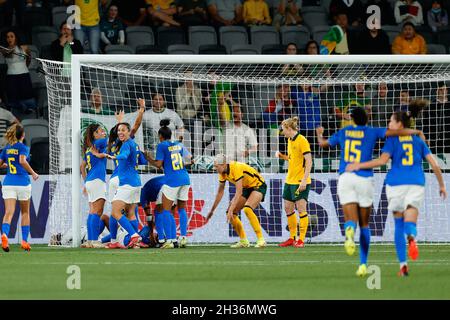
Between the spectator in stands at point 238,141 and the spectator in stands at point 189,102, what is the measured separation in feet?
2.27

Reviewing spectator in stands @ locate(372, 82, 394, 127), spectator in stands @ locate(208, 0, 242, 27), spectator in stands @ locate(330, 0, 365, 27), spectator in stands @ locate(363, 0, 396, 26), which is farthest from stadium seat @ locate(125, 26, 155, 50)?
spectator in stands @ locate(372, 82, 394, 127)

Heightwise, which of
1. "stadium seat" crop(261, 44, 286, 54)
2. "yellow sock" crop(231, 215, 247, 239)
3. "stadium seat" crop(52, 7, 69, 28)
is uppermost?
"stadium seat" crop(52, 7, 69, 28)

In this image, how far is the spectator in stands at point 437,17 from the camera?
2572cm

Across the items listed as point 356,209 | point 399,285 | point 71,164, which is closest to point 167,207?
point 71,164

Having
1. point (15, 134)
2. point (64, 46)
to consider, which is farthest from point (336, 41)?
point (15, 134)

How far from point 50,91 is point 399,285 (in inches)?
383

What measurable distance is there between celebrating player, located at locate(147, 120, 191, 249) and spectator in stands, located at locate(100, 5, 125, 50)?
19.4 feet

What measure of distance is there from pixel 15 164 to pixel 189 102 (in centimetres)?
396

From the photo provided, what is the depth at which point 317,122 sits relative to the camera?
2058 cm

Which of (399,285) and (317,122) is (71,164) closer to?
(317,122)

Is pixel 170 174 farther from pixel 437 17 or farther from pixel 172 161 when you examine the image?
pixel 437 17

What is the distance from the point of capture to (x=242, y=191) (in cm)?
1822

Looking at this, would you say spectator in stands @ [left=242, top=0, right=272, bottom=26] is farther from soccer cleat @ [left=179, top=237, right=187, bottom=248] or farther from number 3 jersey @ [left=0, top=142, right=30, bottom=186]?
number 3 jersey @ [left=0, top=142, right=30, bottom=186]

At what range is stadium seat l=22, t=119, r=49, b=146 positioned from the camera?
833 inches
